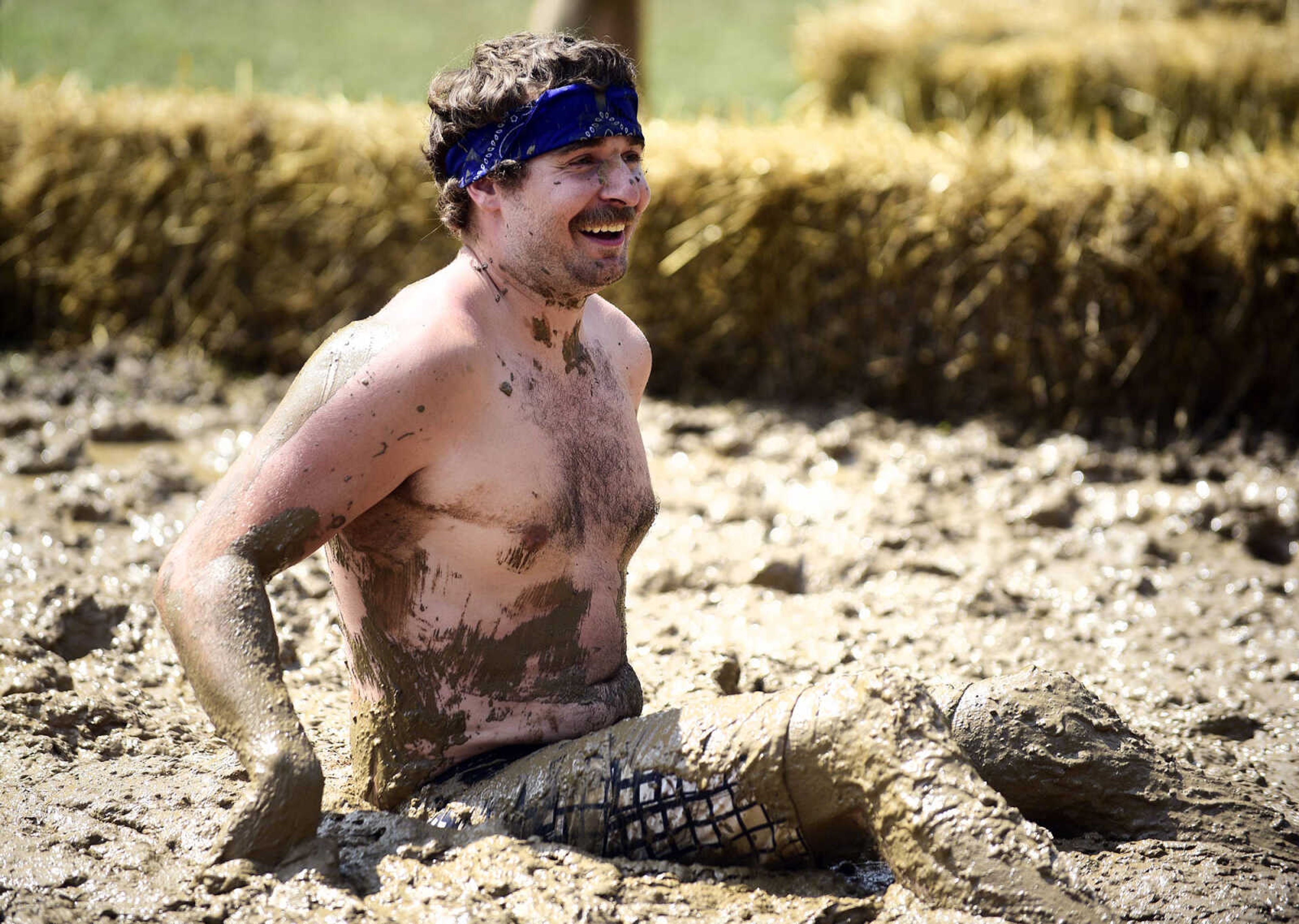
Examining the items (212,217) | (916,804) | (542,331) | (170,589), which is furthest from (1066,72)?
(170,589)

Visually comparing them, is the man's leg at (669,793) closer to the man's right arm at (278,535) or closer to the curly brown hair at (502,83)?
the man's right arm at (278,535)

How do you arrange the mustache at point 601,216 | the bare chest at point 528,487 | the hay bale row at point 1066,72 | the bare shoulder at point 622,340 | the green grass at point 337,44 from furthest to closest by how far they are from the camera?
the green grass at point 337,44 < the hay bale row at point 1066,72 < the bare shoulder at point 622,340 < the mustache at point 601,216 < the bare chest at point 528,487

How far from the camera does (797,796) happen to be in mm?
2338

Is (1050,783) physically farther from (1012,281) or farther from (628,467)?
(1012,281)

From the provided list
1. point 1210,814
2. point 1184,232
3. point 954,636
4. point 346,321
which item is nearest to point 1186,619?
point 954,636

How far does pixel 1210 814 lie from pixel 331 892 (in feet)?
5.68

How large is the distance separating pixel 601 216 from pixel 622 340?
0.43 metres

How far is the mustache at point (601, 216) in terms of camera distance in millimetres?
2568

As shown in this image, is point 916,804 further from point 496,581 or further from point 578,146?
point 578,146

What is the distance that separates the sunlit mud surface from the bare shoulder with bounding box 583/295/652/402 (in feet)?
2.63

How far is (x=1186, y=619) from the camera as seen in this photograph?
167 inches

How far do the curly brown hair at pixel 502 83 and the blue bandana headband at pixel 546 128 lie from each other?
0.01 metres

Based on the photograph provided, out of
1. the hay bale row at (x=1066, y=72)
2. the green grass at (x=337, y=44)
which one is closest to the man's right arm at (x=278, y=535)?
the hay bale row at (x=1066, y=72)

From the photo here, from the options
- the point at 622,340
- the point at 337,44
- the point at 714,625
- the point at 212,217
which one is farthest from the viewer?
the point at 337,44
